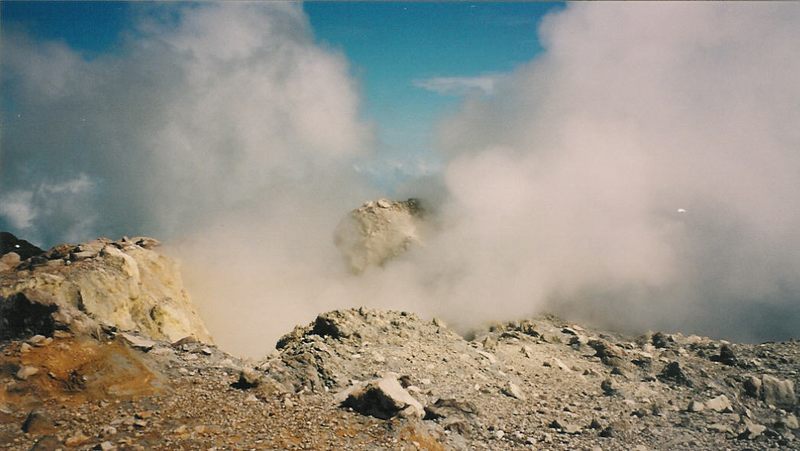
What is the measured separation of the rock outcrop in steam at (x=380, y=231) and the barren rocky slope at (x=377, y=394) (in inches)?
826

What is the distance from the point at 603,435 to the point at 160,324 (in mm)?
14314

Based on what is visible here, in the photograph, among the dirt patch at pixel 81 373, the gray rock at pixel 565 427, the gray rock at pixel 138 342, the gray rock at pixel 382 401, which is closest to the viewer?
the dirt patch at pixel 81 373

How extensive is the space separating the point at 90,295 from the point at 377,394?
10.00m

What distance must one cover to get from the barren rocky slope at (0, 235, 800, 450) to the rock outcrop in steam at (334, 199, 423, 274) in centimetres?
2098

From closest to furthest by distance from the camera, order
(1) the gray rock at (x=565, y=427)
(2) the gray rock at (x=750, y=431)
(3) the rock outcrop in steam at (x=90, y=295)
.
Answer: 1. (3) the rock outcrop in steam at (x=90, y=295)
2. (1) the gray rock at (x=565, y=427)
3. (2) the gray rock at (x=750, y=431)

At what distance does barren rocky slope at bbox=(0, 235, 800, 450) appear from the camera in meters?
8.05

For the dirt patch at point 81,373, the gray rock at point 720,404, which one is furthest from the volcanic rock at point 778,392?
the dirt patch at point 81,373

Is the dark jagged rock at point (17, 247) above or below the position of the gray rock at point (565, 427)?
above

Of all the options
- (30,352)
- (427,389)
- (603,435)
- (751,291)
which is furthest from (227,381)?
(751,291)

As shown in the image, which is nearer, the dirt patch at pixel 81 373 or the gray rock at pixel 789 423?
the dirt patch at pixel 81 373

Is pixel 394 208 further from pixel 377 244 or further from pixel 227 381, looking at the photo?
pixel 227 381

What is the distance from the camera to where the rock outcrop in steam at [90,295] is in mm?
9953

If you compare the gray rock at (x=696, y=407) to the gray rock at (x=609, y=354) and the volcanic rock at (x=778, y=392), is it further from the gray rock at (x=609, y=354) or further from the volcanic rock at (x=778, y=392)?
the gray rock at (x=609, y=354)

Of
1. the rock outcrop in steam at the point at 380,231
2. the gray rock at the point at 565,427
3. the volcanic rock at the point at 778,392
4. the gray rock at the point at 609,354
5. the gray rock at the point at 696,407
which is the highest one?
the rock outcrop in steam at the point at 380,231
